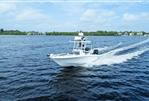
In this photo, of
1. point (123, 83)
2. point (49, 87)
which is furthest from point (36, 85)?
point (123, 83)

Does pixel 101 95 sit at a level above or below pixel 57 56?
below

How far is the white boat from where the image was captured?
29016mm

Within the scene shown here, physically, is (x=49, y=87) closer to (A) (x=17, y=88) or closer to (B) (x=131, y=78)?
(A) (x=17, y=88)

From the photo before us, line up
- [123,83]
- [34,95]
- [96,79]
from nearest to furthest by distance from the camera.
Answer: [34,95] < [123,83] < [96,79]

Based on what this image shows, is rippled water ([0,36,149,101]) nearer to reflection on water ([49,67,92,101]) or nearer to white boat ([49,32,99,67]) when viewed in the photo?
reflection on water ([49,67,92,101])

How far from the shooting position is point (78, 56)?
2952 cm

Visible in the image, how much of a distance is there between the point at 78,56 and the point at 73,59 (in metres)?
0.70

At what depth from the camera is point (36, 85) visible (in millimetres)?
22969

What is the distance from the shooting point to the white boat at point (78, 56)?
29016 millimetres

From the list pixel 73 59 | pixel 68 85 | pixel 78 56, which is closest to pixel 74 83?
pixel 68 85

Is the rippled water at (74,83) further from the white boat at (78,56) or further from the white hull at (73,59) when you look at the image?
the white boat at (78,56)

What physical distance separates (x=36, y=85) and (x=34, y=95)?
346 cm

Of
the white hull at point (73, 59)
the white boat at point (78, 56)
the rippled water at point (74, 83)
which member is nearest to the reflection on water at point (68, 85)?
the rippled water at point (74, 83)

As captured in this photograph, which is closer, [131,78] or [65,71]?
[131,78]
